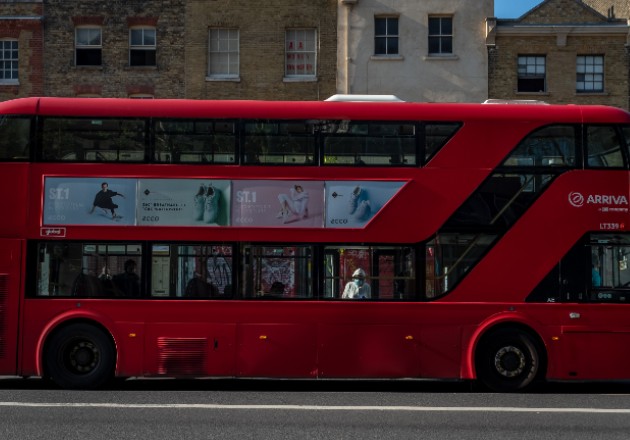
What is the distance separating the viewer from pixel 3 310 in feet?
43.3

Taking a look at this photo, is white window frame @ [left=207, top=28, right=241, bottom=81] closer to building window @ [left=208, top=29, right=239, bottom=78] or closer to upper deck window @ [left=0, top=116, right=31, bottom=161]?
building window @ [left=208, top=29, right=239, bottom=78]

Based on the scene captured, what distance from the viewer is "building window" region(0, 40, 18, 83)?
31.6 metres

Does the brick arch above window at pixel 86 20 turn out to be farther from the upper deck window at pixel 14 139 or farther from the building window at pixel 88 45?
the upper deck window at pixel 14 139

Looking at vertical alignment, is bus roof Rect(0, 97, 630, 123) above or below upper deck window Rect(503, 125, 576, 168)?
above

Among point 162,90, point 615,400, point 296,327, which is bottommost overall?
point 615,400

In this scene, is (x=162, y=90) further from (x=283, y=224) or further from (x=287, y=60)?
(x=283, y=224)

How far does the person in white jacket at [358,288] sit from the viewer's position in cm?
1330

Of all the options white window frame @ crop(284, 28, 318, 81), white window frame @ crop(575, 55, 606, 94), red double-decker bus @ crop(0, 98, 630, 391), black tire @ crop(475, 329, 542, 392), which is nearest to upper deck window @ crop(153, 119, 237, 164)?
red double-decker bus @ crop(0, 98, 630, 391)

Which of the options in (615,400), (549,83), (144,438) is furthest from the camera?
(549,83)

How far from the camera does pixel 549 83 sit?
3134 centimetres

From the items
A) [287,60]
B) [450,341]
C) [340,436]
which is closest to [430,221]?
[450,341]

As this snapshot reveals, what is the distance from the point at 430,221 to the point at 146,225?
3.95 meters

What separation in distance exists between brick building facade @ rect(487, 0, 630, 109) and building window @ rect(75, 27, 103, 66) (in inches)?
506

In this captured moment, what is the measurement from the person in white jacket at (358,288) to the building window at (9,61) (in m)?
21.8
